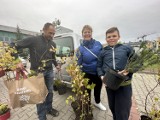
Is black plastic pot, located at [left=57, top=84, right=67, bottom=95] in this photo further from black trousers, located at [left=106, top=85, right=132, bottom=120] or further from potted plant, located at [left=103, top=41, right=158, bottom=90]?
potted plant, located at [left=103, top=41, right=158, bottom=90]

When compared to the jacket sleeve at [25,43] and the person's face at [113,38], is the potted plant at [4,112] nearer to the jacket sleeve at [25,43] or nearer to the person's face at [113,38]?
the jacket sleeve at [25,43]

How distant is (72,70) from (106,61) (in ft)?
1.85

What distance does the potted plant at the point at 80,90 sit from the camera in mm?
1929

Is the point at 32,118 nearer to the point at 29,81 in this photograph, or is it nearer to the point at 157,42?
the point at 29,81

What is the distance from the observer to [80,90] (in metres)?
2.02

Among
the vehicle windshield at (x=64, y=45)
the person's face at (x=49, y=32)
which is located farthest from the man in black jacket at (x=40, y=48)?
the vehicle windshield at (x=64, y=45)

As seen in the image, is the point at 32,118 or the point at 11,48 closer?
the point at 11,48

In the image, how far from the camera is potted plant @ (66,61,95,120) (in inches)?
76.0

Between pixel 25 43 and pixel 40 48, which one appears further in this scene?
pixel 40 48

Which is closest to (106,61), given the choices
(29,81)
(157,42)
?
(157,42)

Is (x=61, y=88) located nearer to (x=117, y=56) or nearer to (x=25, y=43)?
(x=25, y=43)

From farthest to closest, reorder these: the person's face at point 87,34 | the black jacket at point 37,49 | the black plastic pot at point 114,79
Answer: the person's face at point 87,34
the black jacket at point 37,49
the black plastic pot at point 114,79

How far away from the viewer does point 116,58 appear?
67.1 inches

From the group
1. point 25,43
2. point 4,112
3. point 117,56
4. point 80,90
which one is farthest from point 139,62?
point 4,112
